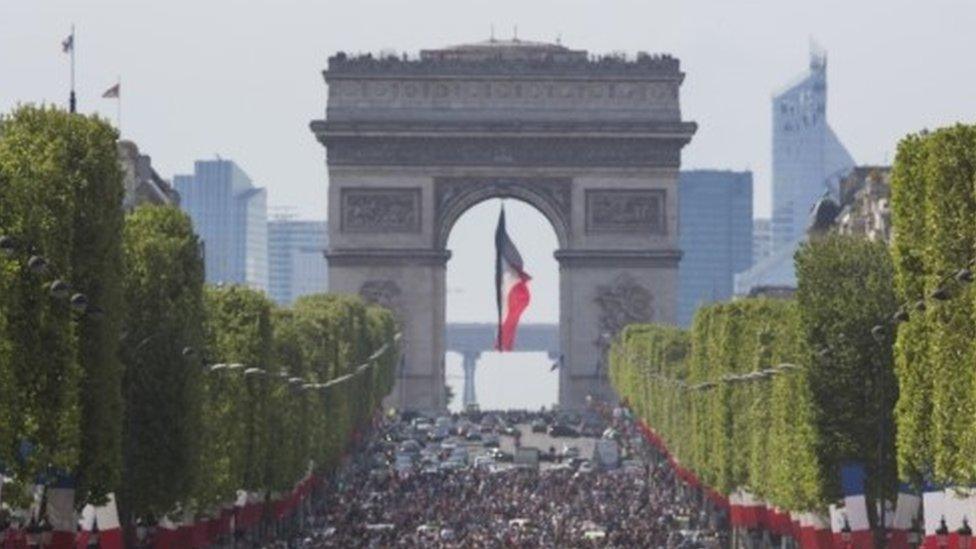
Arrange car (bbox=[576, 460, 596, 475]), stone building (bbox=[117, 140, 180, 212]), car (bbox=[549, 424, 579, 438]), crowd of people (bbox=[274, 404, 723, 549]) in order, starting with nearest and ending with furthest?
crowd of people (bbox=[274, 404, 723, 549]) < stone building (bbox=[117, 140, 180, 212]) < car (bbox=[576, 460, 596, 475]) < car (bbox=[549, 424, 579, 438])

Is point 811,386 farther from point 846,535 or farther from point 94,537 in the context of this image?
point 94,537

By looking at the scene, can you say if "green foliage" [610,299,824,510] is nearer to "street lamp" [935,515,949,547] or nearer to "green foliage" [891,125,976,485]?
"green foliage" [891,125,976,485]

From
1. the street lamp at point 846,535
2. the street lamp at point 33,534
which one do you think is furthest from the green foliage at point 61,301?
the street lamp at point 846,535

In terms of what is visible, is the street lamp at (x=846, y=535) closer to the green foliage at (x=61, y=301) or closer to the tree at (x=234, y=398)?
the tree at (x=234, y=398)

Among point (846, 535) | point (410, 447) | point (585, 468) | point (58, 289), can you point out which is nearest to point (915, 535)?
point (846, 535)

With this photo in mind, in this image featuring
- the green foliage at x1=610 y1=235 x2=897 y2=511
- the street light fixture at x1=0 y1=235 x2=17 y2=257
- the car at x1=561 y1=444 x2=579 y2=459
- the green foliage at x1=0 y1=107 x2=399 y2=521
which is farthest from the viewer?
the car at x1=561 y1=444 x2=579 y2=459

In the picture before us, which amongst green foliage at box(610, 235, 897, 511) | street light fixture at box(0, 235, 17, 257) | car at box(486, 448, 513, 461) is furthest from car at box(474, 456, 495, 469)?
street light fixture at box(0, 235, 17, 257)
